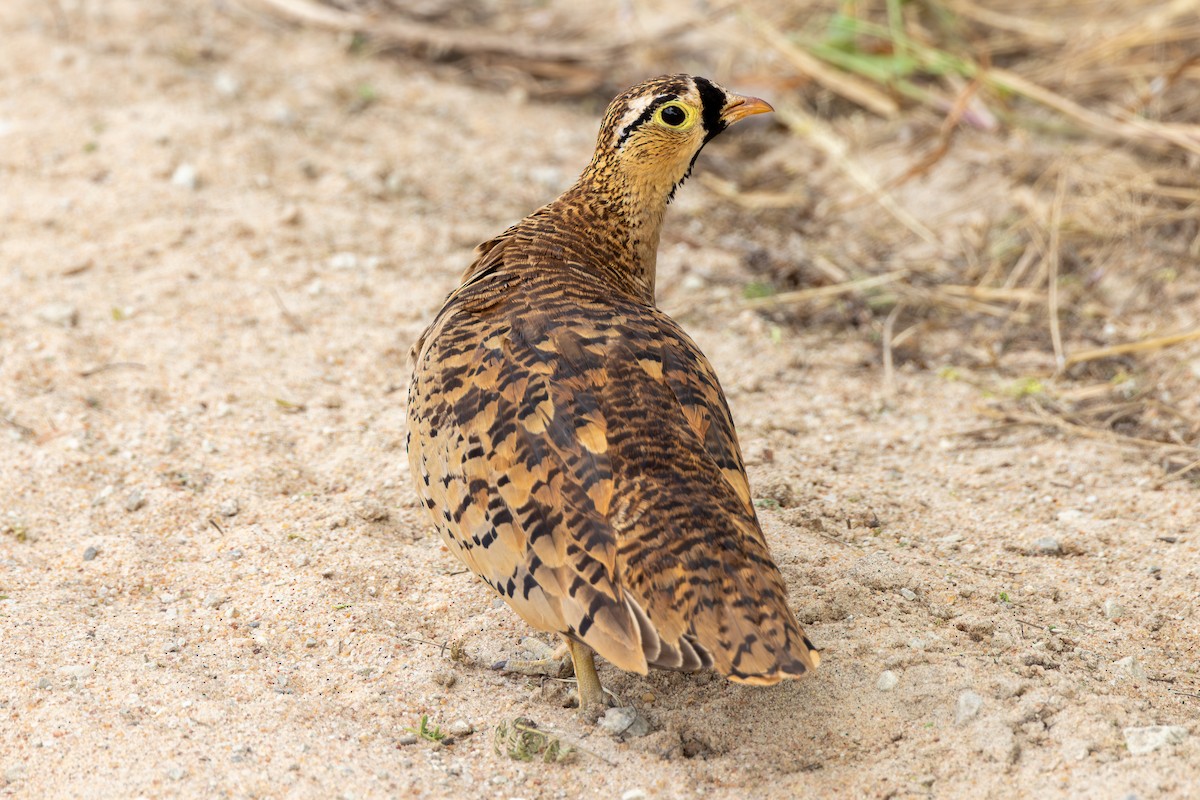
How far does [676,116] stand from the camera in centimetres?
430

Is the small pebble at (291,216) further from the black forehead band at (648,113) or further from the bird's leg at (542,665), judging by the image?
the bird's leg at (542,665)

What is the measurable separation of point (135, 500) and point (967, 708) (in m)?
3.08

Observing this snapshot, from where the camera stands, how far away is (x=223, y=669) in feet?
12.4

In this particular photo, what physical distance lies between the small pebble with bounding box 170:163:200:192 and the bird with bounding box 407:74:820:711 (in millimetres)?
3149

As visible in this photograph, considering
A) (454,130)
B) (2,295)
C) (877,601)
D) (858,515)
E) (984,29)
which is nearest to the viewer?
(877,601)

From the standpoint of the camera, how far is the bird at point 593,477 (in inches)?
124

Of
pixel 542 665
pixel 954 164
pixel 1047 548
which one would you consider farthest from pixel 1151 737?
pixel 954 164

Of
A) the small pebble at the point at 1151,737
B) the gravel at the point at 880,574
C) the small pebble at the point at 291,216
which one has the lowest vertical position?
the small pebble at the point at 291,216

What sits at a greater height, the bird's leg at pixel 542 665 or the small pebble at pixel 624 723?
the small pebble at pixel 624 723

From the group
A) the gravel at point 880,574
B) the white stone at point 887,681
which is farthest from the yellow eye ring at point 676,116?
the white stone at point 887,681

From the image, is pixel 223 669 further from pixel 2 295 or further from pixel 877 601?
pixel 2 295

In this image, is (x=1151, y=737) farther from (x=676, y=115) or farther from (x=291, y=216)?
(x=291, y=216)

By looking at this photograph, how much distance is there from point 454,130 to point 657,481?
4.84 m

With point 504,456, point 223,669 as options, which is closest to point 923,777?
point 504,456
